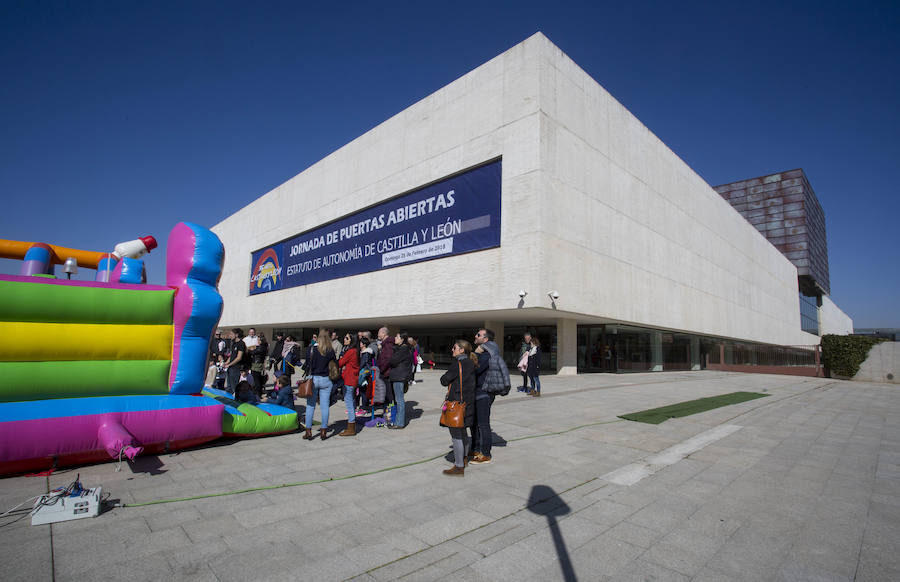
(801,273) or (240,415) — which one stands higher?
(801,273)

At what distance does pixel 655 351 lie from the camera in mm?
27016

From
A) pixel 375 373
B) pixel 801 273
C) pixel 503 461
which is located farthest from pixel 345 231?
pixel 801 273

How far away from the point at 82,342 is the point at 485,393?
5.20m

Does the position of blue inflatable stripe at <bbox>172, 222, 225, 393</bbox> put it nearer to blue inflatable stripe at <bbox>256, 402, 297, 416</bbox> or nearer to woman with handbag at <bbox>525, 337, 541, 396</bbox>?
blue inflatable stripe at <bbox>256, 402, 297, 416</bbox>

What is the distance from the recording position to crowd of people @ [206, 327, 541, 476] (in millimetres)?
5438

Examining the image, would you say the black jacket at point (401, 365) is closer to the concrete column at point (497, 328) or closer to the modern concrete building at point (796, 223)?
the concrete column at point (497, 328)

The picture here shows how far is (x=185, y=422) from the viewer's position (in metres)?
5.71

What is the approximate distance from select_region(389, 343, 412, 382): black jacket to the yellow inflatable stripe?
327 centimetres

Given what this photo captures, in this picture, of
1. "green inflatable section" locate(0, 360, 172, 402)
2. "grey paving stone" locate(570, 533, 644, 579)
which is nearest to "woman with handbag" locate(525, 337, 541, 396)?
"grey paving stone" locate(570, 533, 644, 579)

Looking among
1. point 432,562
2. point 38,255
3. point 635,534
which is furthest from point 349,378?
point 38,255

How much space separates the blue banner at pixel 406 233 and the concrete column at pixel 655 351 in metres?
14.7

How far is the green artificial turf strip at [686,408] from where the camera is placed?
8.97 m

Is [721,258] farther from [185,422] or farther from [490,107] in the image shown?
[185,422]

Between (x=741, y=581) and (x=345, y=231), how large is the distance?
25.4 meters
